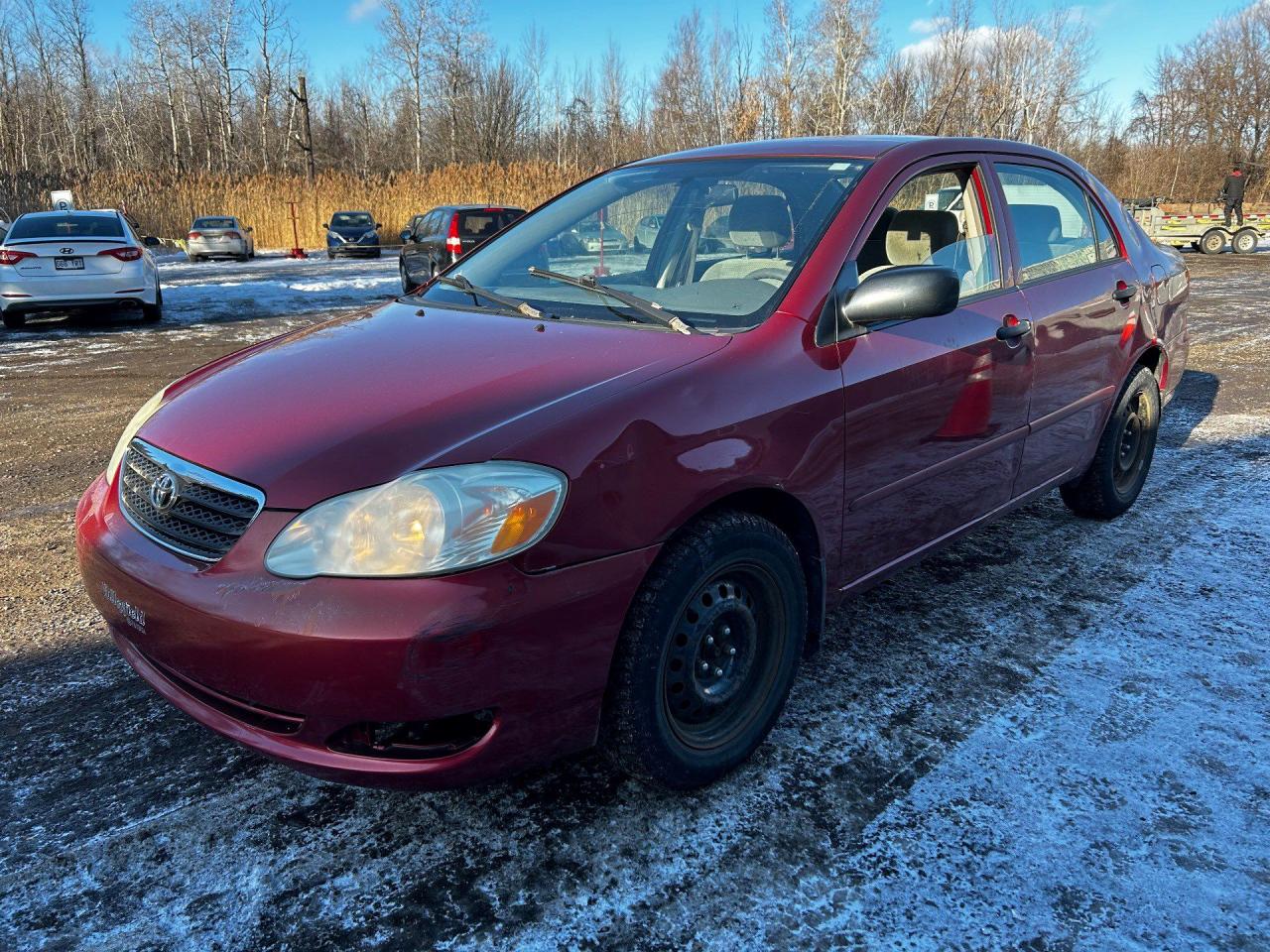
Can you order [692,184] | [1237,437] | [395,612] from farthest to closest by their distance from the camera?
[1237,437], [692,184], [395,612]

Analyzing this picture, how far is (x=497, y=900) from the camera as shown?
1965 mm

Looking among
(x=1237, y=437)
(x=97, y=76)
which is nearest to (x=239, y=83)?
(x=97, y=76)

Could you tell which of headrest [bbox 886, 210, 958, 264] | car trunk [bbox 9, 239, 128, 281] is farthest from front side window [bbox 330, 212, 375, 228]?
headrest [bbox 886, 210, 958, 264]

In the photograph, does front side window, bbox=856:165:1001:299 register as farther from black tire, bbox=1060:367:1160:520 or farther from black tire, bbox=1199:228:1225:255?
black tire, bbox=1199:228:1225:255

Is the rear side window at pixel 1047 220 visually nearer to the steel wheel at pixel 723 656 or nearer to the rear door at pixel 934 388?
the rear door at pixel 934 388

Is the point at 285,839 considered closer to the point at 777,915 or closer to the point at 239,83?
the point at 777,915

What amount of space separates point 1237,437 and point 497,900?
5.77 metres

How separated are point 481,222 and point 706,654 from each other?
578 inches

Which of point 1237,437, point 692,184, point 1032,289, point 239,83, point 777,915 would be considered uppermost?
point 239,83

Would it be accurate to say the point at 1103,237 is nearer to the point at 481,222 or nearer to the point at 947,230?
the point at 947,230

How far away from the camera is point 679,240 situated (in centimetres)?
319

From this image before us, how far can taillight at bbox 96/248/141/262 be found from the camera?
10.6 meters

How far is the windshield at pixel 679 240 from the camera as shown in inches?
105

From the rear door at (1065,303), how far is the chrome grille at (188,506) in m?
2.73
